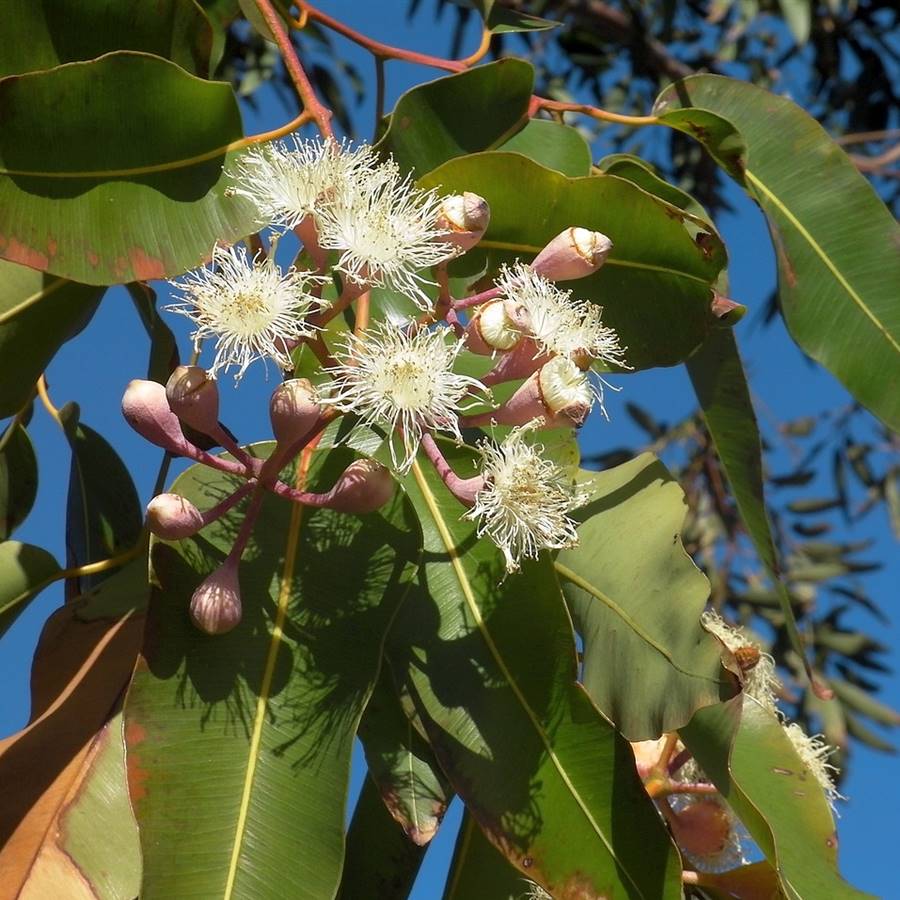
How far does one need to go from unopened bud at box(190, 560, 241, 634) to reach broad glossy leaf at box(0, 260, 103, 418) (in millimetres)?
300

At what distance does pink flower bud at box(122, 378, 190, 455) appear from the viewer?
94cm

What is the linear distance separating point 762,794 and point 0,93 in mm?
854

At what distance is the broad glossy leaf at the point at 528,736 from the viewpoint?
98 centimetres

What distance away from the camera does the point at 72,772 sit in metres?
1.07

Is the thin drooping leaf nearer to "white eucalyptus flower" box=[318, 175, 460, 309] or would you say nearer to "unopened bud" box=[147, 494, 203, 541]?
"white eucalyptus flower" box=[318, 175, 460, 309]

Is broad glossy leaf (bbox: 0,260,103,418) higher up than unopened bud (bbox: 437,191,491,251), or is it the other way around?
unopened bud (bbox: 437,191,491,251)

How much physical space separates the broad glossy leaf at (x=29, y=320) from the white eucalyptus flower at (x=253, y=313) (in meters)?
0.20

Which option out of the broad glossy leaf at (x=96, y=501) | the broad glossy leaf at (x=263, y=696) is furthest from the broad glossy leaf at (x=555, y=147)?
the broad glossy leaf at (x=96, y=501)

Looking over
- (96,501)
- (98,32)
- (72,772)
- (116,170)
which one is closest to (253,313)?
(116,170)

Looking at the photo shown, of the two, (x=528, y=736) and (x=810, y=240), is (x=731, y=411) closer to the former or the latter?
(x=810, y=240)

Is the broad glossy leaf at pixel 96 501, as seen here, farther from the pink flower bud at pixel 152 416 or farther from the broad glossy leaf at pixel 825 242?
the broad glossy leaf at pixel 825 242

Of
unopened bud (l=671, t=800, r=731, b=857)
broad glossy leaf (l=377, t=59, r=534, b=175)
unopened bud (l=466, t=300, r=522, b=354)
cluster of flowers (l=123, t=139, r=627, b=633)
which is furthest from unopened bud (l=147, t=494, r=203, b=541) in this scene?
unopened bud (l=671, t=800, r=731, b=857)

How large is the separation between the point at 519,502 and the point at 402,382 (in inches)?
4.6

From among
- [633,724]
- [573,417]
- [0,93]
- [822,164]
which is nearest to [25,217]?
[0,93]
